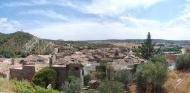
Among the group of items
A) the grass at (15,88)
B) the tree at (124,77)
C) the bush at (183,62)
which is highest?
the grass at (15,88)

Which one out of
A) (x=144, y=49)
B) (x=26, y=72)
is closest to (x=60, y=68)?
(x=26, y=72)

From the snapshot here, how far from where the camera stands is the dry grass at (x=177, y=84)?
37.4m

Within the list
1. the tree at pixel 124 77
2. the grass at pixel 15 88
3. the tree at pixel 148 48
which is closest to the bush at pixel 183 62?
the tree at pixel 124 77

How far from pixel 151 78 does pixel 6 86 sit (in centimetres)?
2993

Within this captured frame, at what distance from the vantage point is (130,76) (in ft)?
152

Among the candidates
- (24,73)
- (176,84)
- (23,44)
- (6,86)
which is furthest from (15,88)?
(23,44)

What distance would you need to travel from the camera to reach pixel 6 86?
9.55 meters

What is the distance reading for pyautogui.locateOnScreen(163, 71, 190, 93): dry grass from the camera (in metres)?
37.4

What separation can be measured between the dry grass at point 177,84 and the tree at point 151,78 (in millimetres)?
1149

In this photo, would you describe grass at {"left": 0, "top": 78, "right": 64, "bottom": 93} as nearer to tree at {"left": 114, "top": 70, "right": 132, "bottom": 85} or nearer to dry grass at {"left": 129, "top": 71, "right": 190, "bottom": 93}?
dry grass at {"left": 129, "top": 71, "right": 190, "bottom": 93}

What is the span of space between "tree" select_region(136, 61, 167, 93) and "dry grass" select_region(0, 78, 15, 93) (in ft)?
96.0

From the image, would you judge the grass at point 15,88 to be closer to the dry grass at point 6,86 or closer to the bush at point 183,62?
the dry grass at point 6,86

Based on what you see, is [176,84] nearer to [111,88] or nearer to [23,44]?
[111,88]

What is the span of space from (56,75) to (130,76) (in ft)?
33.6
